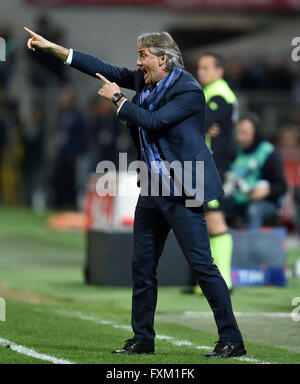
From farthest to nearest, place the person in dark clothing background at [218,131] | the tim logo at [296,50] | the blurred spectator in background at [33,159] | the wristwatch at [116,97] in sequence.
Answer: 1. the blurred spectator in background at [33,159]
2. the tim logo at [296,50]
3. the person in dark clothing background at [218,131]
4. the wristwatch at [116,97]

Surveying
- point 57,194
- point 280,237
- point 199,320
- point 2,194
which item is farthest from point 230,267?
point 2,194

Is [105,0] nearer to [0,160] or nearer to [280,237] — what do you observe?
[0,160]

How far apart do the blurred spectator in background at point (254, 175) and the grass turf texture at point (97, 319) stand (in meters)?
1.16

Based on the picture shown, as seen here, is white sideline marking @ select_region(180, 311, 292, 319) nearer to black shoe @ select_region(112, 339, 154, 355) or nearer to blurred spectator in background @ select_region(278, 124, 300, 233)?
black shoe @ select_region(112, 339, 154, 355)

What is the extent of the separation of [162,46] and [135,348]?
2058mm

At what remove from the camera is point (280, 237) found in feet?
43.9

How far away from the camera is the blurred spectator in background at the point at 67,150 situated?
79.6 feet

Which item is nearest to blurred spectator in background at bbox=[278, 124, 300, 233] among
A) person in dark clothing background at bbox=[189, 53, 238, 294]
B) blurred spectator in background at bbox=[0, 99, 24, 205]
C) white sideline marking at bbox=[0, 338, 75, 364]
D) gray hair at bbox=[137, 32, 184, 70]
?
person in dark clothing background at bbox=[189, 53, 238, 294]

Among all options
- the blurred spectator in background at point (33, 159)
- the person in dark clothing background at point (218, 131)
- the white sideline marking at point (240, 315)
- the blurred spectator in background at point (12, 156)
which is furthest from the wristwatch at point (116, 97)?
the blurred spectator in background at point (12, 156)

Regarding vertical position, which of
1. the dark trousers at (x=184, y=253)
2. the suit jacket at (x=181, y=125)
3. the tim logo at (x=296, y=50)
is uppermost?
the tim logo at (x=296, y=50)

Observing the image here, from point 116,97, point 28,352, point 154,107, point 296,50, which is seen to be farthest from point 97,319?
Result: point 296,50

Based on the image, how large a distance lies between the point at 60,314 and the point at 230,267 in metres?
3.17

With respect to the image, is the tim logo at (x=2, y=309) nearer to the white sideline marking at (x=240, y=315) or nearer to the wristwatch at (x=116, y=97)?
the white sideline marking at (x=240, y=315)

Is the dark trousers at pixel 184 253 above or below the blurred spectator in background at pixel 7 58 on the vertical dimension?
below
